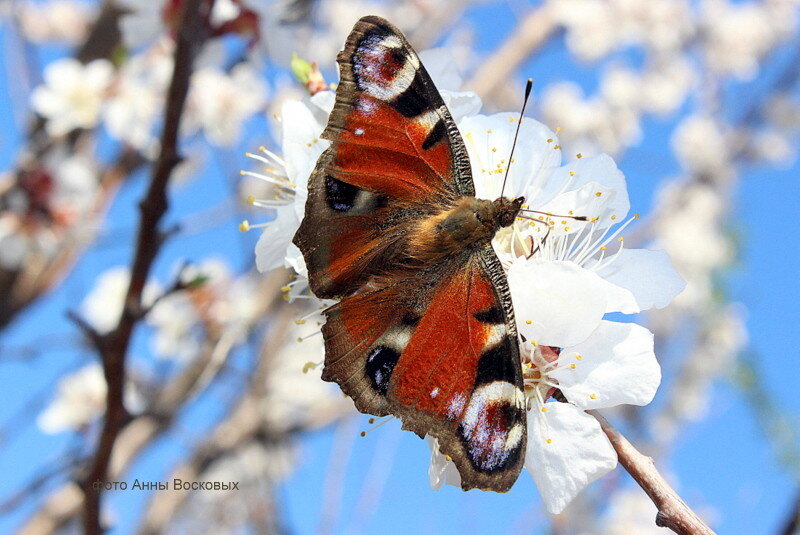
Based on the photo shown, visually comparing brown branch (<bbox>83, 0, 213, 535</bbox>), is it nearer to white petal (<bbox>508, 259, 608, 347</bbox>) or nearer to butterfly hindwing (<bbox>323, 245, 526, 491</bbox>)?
butterfly hindwing (<bbox>323, 245, 526, 491</bbox>)

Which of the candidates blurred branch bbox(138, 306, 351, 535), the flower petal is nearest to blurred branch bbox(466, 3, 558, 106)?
blurred branch bbox(138, 306, 351, 535)

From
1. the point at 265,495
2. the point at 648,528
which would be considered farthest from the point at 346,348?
the point at 648,528

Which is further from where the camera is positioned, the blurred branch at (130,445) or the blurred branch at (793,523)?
the blurred branch at (130,445)

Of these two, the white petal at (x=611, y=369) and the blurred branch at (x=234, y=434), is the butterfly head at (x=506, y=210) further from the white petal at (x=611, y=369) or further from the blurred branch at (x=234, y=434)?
the blurred branch at (x=234, y=434)

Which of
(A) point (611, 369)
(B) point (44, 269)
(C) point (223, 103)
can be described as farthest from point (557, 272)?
(C) point (223, 103)

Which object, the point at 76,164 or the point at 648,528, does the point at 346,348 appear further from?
the point at 648,528

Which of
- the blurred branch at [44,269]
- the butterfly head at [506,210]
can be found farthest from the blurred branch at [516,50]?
the butterfly head at [506,210]

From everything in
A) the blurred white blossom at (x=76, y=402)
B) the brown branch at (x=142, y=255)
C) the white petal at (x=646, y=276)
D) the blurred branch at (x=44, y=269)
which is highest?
the white petal at (x=646, y=276)
